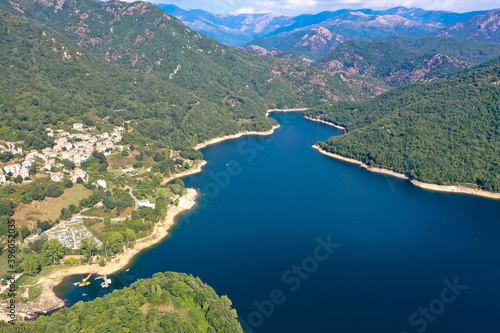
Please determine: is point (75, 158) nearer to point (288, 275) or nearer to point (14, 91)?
point (14, 91)

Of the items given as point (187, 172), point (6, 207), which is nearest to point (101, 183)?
point (6, 207)

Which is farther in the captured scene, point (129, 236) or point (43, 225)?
point (129, 236)

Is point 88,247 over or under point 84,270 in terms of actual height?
over

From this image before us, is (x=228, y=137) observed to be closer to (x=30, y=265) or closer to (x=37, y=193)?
(x=37, y=193)

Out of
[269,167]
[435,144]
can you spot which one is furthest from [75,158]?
[435,144]

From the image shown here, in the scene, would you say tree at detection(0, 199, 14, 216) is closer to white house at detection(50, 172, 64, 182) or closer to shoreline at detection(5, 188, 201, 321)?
white house at detection(50, 172, 64, 182)

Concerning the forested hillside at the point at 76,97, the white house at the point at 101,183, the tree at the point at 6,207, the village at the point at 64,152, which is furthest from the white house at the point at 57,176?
the forested hillside at the point at 76,97

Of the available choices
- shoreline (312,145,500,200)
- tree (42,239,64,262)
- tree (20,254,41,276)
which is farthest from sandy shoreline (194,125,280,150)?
tree (20,254,41,276)
